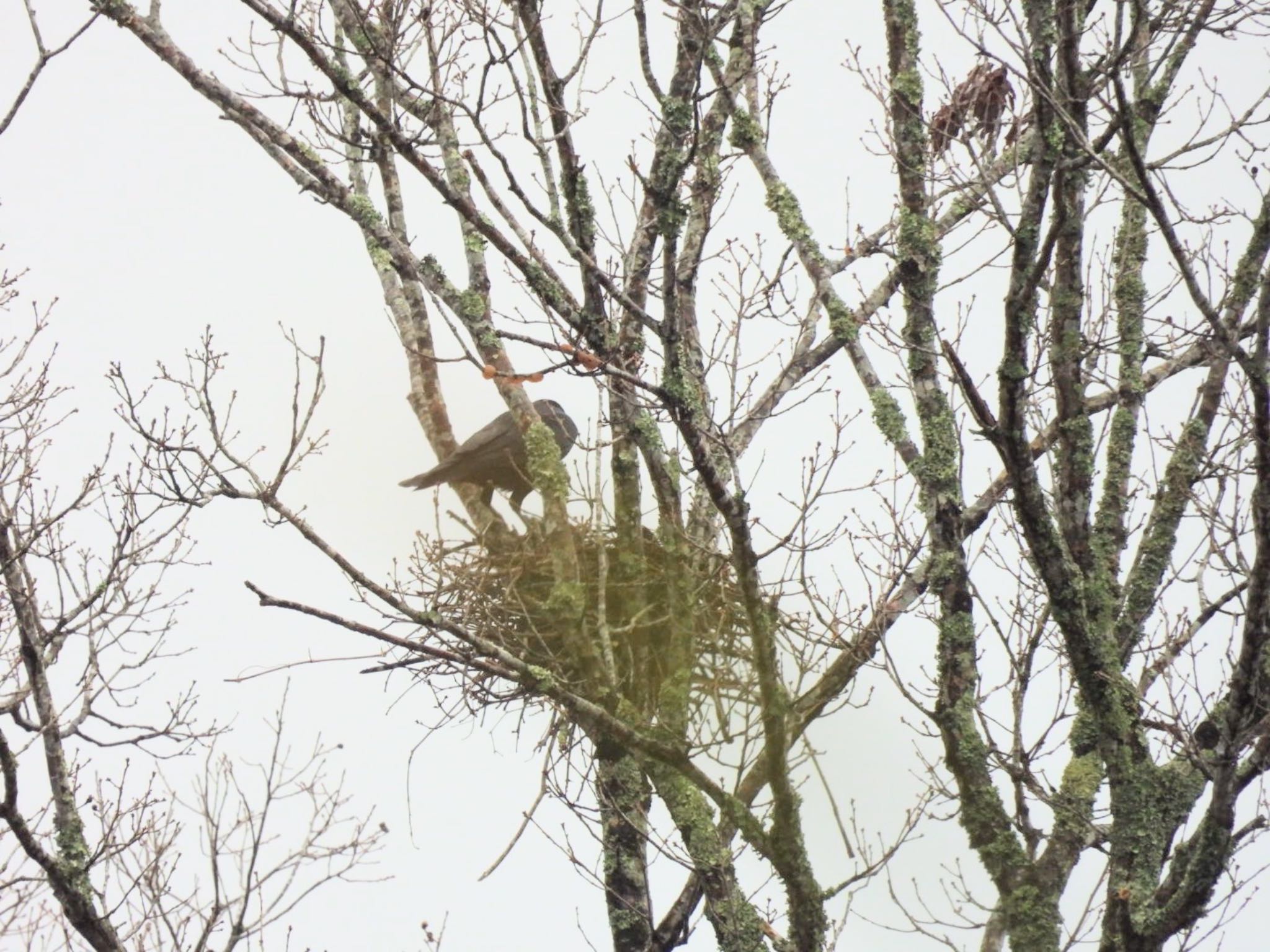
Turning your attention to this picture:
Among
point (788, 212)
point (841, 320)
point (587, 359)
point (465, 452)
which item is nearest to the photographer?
point (587, 359)

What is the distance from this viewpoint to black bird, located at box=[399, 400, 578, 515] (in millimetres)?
8914

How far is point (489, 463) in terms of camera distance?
8.92 metres

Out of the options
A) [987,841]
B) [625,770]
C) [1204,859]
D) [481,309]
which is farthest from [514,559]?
[1204,859]

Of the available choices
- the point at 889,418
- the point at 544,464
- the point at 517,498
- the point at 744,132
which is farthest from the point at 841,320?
the point at 517,498

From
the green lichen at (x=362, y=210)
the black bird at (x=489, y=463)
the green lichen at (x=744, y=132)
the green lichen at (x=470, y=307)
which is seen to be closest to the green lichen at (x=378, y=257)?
the green lichen at (x=362, y=210)

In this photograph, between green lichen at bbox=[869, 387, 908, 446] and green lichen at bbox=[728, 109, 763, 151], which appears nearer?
green lichen at bbox=[869, 387, 908, 446]

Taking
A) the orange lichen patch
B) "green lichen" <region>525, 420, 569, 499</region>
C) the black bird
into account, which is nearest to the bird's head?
the black bird

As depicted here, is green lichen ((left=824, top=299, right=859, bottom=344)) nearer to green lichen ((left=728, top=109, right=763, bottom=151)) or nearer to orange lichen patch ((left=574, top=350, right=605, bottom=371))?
green lichen ((left=728, top=109, right=763, bottom=151))

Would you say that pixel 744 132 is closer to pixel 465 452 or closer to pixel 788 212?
pixel 788 212

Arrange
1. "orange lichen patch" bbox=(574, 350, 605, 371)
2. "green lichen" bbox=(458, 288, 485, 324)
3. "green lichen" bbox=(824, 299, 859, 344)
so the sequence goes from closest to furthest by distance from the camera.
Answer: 1. "orange lichen patch" bbox=(574, 350, 605, 371)
2. "green lichen" bbox=(458, 288, 485, 324)
3. "green lichen" bbox=(824, 299, 859, 344)

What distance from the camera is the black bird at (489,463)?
8914 mm

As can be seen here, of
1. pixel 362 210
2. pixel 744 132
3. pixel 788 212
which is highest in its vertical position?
pixel 744 132

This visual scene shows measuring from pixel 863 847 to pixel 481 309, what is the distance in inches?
114

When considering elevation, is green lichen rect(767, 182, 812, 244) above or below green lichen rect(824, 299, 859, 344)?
above
